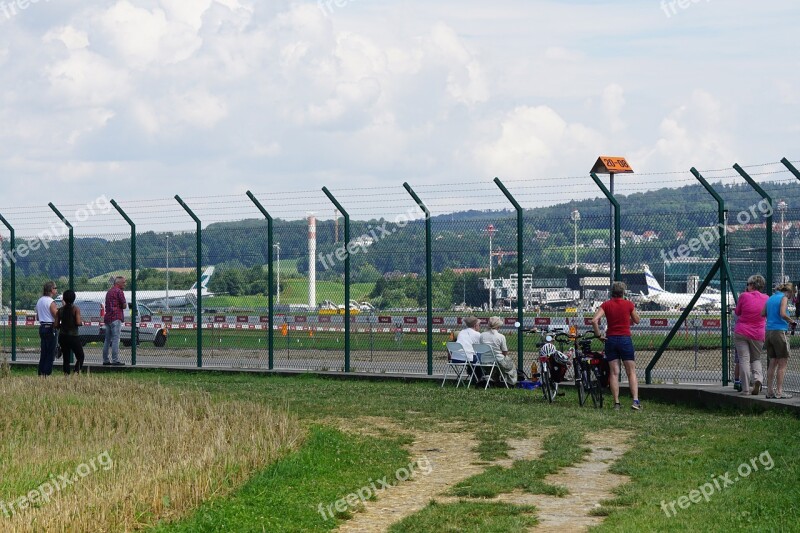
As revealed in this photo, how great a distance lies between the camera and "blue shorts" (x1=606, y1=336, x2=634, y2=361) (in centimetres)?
1583

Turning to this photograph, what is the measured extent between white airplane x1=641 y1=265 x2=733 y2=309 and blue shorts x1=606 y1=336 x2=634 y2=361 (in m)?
2.10

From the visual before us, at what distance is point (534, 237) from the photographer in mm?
19609

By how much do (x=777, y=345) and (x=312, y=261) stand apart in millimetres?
9226

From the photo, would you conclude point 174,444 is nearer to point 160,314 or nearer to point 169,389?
point 169,389

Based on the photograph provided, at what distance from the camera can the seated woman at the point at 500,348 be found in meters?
18.4

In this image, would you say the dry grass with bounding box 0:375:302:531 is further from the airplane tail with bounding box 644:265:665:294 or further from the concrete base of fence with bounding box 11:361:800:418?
the airplane tail with bounding box 644:265:665:294

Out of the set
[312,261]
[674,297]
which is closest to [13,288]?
[312,261]

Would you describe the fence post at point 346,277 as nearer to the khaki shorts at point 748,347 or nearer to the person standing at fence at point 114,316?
the person standing at fence at point 114,316

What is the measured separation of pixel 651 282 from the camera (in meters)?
18.5

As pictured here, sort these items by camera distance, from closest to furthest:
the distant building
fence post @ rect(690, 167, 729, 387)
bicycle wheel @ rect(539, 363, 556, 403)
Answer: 1. bicycle wheel @ rect(539, 363, 556, 403)
2. fence post @ rect(690, 167, 729, 387)
3. the distant building

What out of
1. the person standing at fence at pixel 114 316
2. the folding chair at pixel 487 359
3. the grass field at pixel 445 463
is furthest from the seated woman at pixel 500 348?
the person standing at fence at pixel 114 316

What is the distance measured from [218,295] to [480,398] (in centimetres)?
830

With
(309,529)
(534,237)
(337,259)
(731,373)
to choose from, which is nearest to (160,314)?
(337,259)

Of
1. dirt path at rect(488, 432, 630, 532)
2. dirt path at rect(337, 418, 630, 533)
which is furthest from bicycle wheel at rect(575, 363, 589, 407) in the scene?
dirt path at rect(488, 432, 630, 532)
